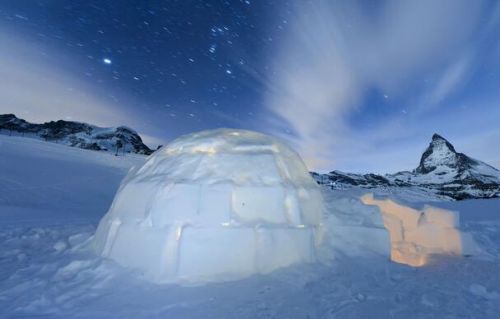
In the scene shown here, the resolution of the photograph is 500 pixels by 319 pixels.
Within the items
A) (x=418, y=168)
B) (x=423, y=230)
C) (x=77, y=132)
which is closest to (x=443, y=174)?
(x=418, y=168)

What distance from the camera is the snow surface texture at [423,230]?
295 inches

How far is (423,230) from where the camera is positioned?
310 inches

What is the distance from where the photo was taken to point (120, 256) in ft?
16.3

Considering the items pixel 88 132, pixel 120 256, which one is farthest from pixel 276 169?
pixel 88 132

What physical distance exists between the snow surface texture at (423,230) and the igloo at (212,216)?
107 inches

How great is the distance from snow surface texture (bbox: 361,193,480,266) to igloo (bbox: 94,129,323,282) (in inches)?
107

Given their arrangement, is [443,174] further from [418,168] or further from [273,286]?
[273,286]

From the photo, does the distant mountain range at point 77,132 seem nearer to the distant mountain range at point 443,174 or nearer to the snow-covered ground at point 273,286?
the distant mountain range at point 443,174

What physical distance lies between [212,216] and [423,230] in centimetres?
597

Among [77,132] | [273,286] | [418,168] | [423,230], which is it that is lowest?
[273,286]

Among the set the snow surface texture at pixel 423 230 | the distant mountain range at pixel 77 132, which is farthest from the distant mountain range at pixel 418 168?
the snow surface texture at pixel 423 230

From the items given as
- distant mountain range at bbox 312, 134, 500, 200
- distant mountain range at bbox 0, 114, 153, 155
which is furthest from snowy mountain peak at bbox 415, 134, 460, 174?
distant mountain range at bbox 0, 114, 153, 155

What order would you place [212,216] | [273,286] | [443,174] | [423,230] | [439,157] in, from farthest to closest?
[439,157], [443,174], [423,230], [212,216], [273,286]

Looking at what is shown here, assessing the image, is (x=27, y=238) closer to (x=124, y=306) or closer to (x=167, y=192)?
(x=167, y=192)
